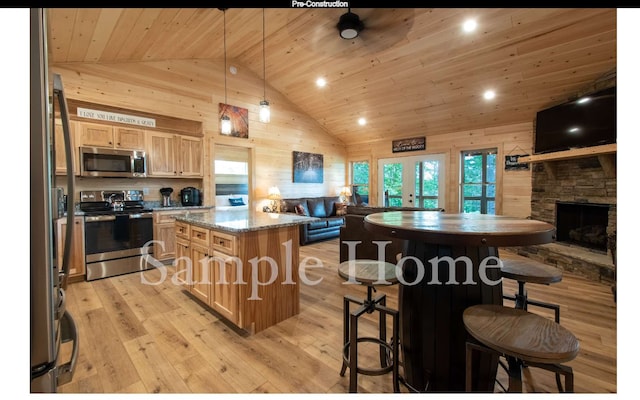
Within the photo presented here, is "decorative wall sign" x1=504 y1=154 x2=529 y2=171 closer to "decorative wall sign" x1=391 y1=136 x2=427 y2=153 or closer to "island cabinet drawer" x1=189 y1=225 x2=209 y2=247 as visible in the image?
"decorative wall sign" x1=391 y1=136 x2=427 y2=153

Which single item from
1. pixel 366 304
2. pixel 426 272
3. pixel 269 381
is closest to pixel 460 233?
pixel 426 272

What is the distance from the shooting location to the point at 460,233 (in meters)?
1.23

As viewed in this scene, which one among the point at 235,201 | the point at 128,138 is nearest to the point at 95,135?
the point at 128,138

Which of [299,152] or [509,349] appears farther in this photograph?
[299,152]

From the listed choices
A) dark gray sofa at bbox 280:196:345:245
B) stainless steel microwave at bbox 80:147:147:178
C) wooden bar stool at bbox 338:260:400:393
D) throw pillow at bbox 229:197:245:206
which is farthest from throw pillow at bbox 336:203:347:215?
wooden bar stool at bbox 338:260:400:393

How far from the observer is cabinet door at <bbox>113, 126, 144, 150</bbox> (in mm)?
4051

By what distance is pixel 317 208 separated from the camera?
681 centimetres

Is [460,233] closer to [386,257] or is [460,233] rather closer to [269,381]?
[269,381]

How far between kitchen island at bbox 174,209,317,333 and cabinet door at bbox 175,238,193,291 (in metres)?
0.16

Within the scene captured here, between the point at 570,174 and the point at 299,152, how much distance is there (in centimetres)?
520

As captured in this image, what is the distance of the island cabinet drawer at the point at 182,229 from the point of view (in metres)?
2.83

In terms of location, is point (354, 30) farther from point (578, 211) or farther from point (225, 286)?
point (578, 211)

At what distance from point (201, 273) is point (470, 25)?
4349mm

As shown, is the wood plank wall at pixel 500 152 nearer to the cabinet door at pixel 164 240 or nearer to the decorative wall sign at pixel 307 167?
the decorative wall sign at pixel 307 167
